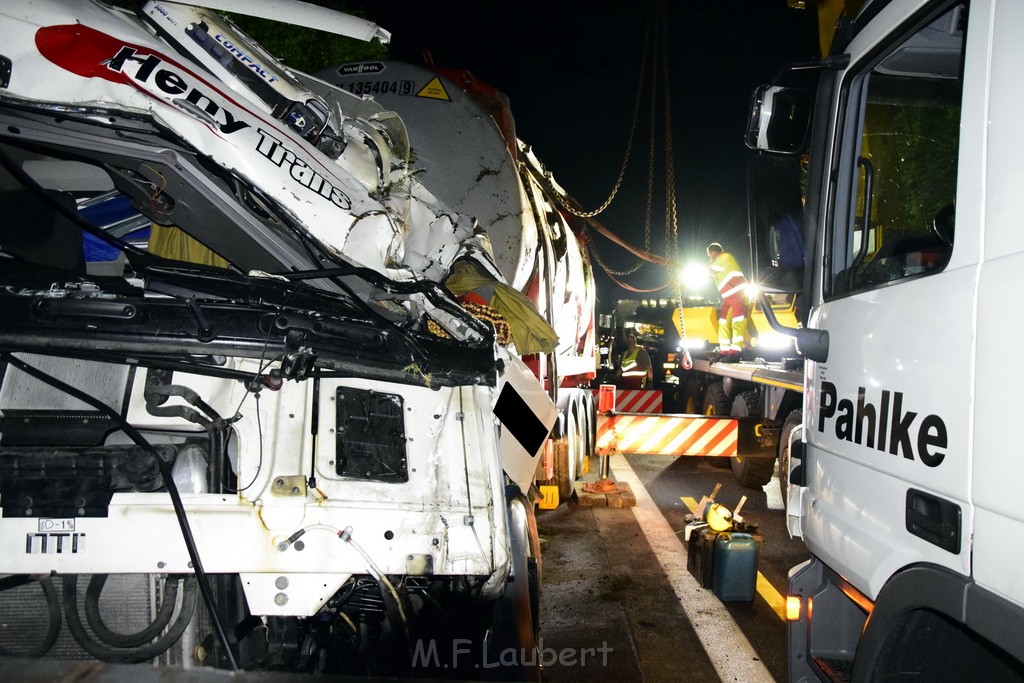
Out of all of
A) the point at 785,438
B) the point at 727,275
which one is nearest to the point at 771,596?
the point at 785,438

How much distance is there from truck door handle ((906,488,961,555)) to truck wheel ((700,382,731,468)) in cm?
671

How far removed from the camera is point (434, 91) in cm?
452

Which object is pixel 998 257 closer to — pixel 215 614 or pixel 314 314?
pixel 314 314

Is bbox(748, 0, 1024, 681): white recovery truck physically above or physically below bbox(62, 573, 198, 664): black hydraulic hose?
above

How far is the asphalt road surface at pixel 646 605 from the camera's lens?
156 inches

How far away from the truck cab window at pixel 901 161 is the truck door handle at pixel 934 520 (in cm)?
57

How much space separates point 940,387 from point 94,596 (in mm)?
2402

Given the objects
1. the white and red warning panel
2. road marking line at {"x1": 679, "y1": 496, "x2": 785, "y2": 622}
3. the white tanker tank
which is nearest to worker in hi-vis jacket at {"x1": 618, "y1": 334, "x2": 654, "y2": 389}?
the white and red warning panel

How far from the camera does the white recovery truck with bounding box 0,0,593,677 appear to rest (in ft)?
6.86

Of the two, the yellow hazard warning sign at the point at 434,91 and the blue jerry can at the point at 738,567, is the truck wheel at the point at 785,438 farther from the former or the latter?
the yellow hazard warning sign at the point at 434,91

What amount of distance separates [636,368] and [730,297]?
3.08 m

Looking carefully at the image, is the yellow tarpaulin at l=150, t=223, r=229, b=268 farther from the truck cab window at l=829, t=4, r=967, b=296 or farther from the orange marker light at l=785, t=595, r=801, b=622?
the orange marker light at l=785, t=595, r=801, b=622

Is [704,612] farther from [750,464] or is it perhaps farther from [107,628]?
[107,628]

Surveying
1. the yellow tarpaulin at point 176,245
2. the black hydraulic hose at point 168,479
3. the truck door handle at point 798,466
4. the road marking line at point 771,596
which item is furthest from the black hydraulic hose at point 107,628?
the road marking line at point 771,596
